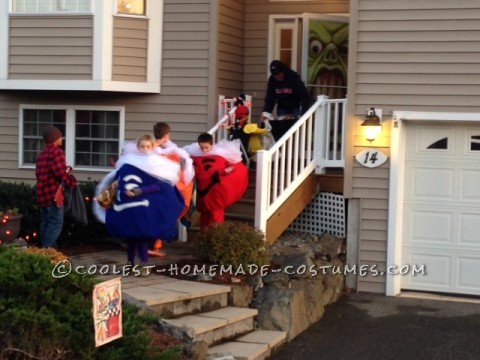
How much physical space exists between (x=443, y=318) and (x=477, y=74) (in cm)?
292

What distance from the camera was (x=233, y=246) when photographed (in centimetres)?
884

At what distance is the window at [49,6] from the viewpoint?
12023 millimetres

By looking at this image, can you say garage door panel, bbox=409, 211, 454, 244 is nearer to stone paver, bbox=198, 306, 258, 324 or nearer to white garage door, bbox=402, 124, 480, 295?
white garage door, bbox=402, 124, 480, 295

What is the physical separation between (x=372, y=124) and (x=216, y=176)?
2.08 meters

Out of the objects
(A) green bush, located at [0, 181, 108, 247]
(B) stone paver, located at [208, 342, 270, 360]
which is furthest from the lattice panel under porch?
(B) stone paver, located at [208, 342, 270, 360]

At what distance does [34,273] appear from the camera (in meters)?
6.07

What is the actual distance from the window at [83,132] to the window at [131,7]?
143 cm

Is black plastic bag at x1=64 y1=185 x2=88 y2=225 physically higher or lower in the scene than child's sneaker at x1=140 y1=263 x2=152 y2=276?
higher

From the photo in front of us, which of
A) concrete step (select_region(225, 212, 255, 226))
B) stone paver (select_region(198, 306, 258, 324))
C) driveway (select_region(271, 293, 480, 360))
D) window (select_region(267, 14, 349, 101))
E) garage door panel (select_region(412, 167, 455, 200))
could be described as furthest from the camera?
window (select_region(267, 14, 349, 101))

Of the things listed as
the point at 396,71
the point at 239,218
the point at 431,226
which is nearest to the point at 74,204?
the point at 239,218

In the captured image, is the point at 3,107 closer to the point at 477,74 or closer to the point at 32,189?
the point at 32,189

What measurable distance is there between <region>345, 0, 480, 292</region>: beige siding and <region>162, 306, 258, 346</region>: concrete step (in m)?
2.88

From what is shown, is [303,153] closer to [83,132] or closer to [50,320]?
[83,132]

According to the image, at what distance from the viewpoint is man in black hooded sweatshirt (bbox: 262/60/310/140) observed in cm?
1186
